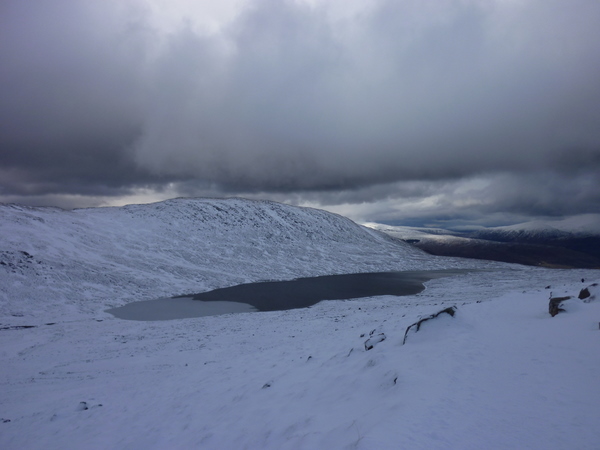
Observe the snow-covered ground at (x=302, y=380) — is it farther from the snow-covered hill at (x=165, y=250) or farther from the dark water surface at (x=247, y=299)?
the snow-covered hill at (x=165, y=250)

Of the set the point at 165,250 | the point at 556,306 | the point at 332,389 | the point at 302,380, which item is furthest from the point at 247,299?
the point at 165,250

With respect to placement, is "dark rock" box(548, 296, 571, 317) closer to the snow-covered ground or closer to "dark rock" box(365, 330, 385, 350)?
the snow-covered ground

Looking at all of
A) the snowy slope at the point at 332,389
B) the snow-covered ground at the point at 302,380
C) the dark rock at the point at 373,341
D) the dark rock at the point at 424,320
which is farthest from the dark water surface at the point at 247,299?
the dark rock at the point at 424,320

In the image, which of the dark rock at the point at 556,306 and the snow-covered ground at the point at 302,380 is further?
the dark rock at the point at 556,306

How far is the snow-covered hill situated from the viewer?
42875 mm

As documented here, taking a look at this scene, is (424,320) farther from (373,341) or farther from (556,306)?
(556,306)

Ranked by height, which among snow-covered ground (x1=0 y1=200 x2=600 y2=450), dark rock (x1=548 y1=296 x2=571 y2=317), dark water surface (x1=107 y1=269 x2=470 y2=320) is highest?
dark rock (x1=548 y1=296 x2=571 y2=317)

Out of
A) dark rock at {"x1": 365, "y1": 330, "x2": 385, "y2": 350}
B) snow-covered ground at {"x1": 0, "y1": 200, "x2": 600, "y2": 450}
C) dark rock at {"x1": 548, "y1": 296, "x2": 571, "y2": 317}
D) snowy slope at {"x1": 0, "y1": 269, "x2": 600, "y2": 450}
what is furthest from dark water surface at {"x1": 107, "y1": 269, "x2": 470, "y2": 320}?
dark rock at {"x1": 548, "y1": 296, "x2": 571, "y2": 317}

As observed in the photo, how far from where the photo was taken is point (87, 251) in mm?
59062

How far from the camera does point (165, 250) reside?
74.9 meters

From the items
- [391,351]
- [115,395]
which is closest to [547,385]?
[391,351]

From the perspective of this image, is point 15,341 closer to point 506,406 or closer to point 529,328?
point 506,406

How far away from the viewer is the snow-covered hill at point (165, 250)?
4288 cm

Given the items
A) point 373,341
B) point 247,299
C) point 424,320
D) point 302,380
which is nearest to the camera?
point 302,380
